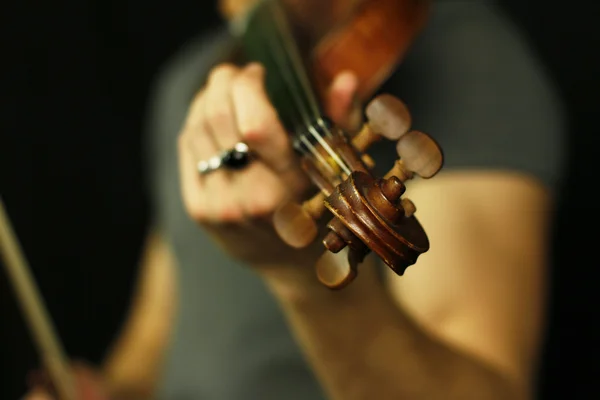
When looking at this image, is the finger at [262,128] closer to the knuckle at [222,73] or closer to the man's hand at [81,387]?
the knuckle at [222,73]

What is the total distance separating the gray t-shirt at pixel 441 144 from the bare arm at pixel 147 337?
126mm

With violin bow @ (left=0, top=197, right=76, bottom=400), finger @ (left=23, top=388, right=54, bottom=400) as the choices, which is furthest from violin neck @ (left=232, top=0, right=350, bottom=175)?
finger @ (left=23, top=388, right=54, bottom=400)

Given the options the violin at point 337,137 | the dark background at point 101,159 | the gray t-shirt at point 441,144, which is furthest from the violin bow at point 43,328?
the dark background at point 101,159

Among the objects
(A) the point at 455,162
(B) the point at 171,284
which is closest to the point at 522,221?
(A) the point at 455,162

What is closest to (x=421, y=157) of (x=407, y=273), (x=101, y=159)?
(x=407, y=273)

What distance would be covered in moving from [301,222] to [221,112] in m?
0.09

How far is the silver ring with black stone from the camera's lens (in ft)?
1.06

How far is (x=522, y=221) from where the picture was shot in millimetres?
574

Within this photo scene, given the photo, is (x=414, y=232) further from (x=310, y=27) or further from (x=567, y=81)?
(x=567, y=81)

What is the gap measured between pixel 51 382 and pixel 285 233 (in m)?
0.53

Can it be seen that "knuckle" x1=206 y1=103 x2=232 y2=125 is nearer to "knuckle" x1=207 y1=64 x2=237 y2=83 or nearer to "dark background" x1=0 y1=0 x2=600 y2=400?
"knuckle" x1=207 y1=64 x2=237 y2=83

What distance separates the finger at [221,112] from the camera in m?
0.33

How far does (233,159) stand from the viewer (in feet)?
1.07

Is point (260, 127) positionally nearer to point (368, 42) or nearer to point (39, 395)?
point (368, 42)
